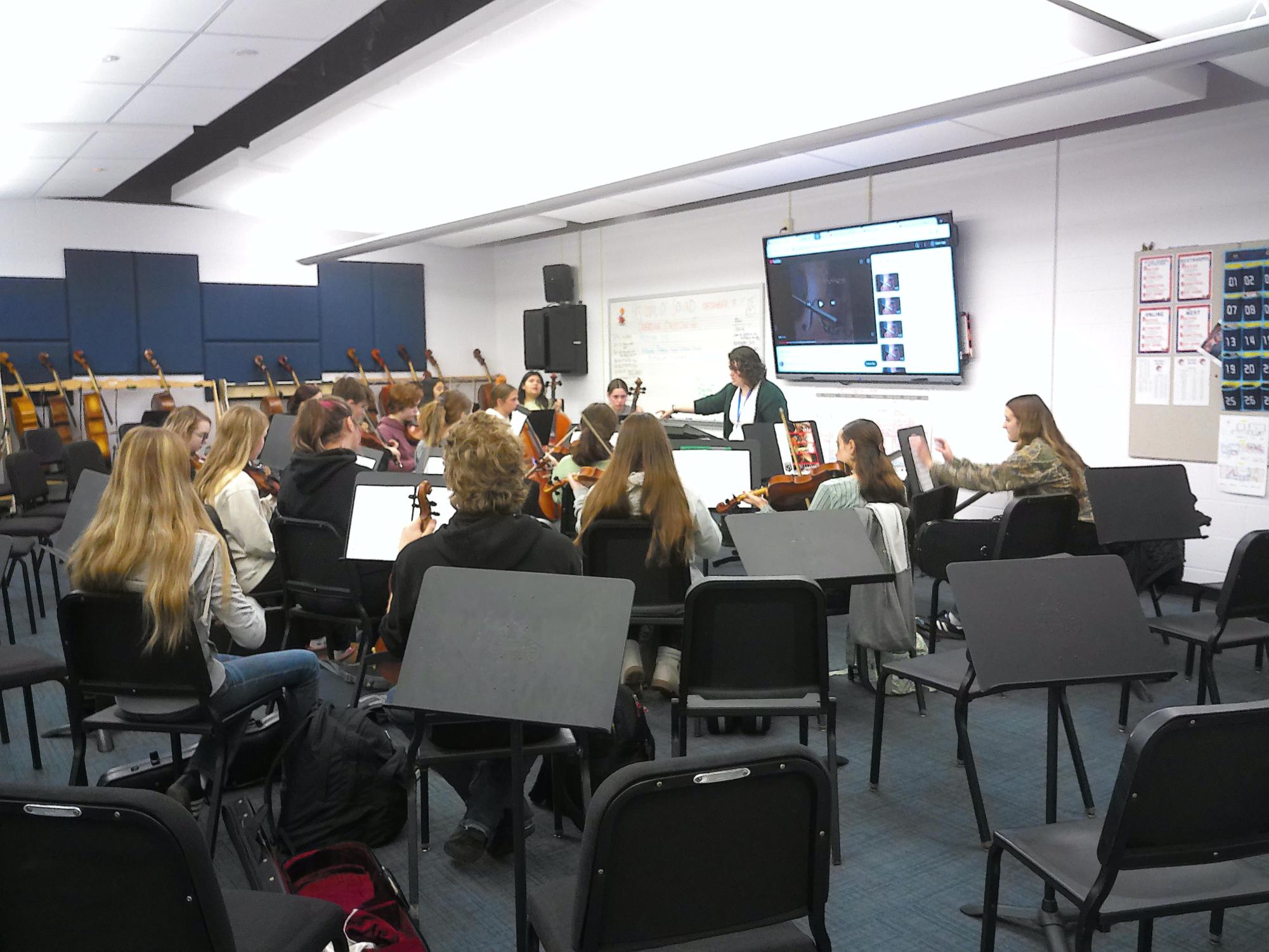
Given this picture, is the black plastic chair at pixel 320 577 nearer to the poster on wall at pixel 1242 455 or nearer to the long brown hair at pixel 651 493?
the long brown hair at pixel 651 493

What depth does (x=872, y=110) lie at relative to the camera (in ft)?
16.1

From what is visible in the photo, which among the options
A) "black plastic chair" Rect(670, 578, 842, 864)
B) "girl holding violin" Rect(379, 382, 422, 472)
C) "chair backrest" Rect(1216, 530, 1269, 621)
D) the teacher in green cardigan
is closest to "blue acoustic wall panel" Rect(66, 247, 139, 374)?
"girl holding violin" Rect(379, 382, 422, 472)

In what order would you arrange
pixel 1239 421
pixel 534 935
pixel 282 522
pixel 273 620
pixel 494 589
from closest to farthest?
pixel 534 935
pixel 494 589
pixel 282 522
pixel 273 620
pixel 1239 421

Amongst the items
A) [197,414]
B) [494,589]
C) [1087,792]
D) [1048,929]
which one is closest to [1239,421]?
[1087,792]

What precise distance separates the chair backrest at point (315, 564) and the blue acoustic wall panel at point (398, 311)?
7463mm

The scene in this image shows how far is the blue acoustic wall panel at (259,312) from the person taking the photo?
10.0 meters

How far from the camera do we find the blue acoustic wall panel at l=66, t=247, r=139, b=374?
926 centimetres

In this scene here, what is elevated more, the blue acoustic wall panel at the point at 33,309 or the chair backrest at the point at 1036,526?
the blue acoustic wall panel at the point at 33,309

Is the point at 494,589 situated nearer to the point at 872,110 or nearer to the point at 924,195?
the point at 872,110

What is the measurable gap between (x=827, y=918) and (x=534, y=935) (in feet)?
3.31

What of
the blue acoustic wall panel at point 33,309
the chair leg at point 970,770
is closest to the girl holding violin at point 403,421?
the chair leg at point 970,770

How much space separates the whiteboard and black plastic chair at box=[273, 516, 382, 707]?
486cm

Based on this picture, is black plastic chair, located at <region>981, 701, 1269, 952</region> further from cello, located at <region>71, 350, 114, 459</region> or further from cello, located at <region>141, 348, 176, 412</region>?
cello, located at <region>71, 350, 114, 459</region>

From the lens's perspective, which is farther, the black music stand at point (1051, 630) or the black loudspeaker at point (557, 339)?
the black loudspeaker at point (557, 339)
